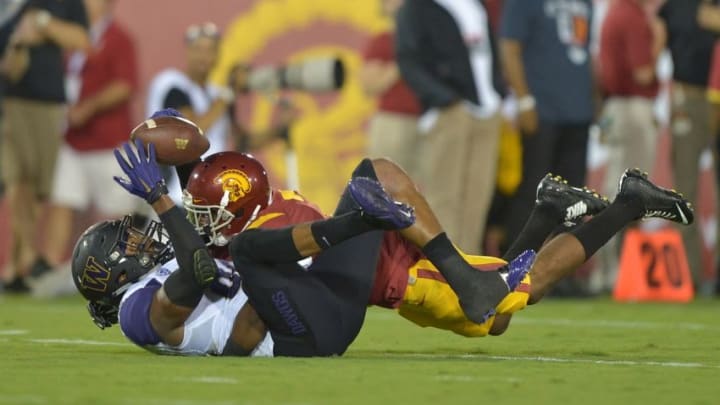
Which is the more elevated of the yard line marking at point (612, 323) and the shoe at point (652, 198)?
the shoe at point (652, 198)

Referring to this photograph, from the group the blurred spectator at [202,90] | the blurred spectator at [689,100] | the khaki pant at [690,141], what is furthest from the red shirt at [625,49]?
the blurred spectator at [202,90]

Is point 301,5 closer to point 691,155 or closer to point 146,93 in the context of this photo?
point 146,93

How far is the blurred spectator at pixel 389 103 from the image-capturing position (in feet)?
38.8

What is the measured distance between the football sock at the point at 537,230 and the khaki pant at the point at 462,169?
374cm

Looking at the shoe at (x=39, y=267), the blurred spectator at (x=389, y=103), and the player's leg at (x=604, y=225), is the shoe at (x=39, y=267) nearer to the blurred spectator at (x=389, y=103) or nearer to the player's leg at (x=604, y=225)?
the blurred spectator at (x=389, y=103)

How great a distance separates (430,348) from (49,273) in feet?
16.4

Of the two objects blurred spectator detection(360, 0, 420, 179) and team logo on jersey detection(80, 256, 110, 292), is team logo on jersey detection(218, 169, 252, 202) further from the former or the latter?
blurred spectator detection(360, 0, 420, 179)

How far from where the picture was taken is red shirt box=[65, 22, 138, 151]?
12367 millimetres

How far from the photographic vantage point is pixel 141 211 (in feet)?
38.4

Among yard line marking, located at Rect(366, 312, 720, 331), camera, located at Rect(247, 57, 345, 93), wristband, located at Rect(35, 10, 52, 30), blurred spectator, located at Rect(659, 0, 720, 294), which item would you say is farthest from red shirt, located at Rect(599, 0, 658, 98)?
wristband, located at Rect(35, 10, 52, 30)

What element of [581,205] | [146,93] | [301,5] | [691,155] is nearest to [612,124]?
[691,155]

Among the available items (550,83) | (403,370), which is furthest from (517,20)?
(403,370)

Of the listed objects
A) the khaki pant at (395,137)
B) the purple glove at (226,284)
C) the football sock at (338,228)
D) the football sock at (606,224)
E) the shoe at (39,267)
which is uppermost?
the football sock at (338,228)

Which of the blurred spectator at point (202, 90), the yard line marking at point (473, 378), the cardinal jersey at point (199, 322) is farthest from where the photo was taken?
the blurred spectator at point (202, 90)
